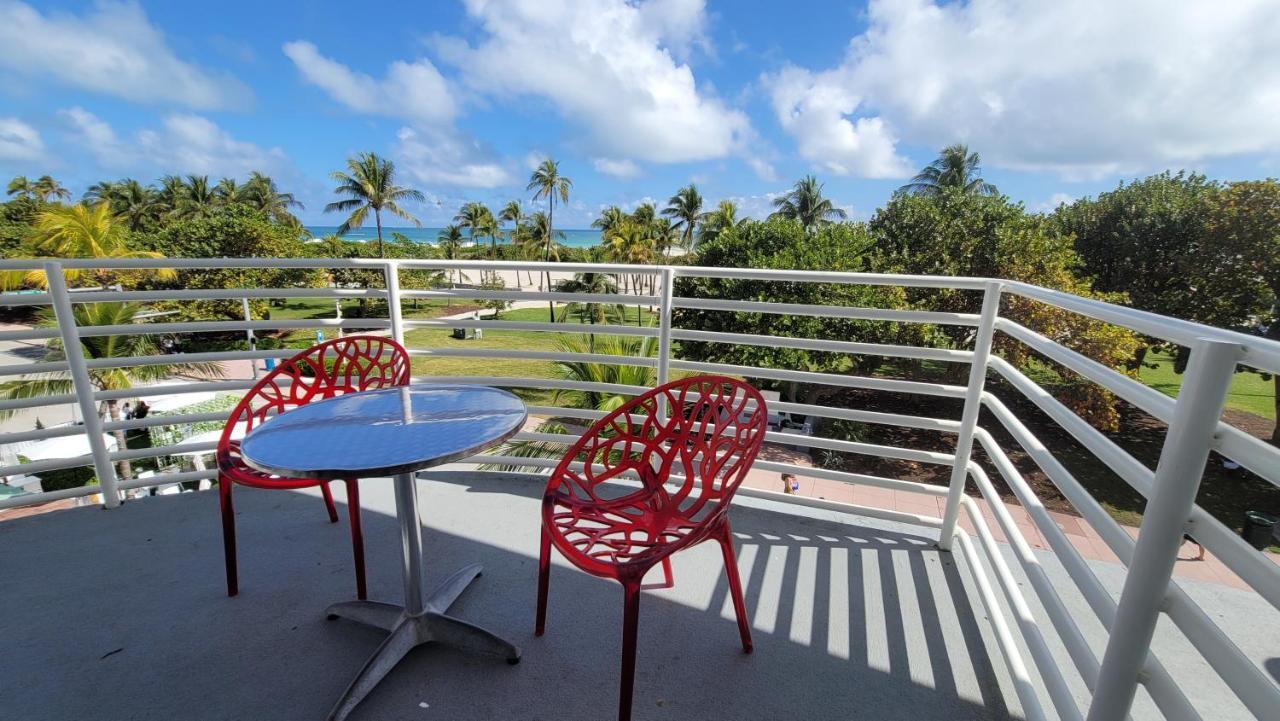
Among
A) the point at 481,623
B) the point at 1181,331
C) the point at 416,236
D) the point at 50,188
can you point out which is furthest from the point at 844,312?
the point at 416,236

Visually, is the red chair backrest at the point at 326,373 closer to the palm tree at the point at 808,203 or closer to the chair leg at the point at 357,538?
the chair leg at the point at 357,538

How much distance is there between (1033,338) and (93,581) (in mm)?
3447

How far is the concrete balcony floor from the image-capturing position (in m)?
1.48

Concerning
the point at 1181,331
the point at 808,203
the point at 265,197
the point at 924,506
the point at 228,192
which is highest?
the point at 228,192

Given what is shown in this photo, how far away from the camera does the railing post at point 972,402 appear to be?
76.4 inches

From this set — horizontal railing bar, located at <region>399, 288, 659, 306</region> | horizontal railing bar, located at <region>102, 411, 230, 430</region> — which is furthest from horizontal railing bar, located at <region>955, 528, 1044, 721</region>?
horizontal railing bar, located at <region>102, 411, 230, 430</region>

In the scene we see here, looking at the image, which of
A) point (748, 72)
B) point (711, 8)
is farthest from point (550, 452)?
point (748, 72)

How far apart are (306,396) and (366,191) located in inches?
1191

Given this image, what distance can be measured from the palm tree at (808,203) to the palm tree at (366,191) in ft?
69.6

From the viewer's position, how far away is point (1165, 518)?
32.5 inches

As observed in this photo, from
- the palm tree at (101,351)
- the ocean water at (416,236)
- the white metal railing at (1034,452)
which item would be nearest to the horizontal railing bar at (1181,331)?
the white metal railing at (1034,452)

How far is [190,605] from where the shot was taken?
1.87 m

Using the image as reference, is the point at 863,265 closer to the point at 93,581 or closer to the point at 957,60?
the point at 957,60

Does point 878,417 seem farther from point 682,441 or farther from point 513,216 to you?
point 513,216
